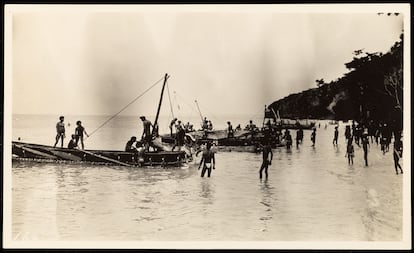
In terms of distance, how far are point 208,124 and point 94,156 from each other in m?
0.69

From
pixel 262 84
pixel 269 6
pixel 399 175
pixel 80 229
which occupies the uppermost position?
pixel 269 6

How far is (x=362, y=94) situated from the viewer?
3676 mm

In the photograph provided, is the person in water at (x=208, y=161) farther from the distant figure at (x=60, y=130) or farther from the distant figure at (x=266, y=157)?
the distant figure at (x=60, y=130)

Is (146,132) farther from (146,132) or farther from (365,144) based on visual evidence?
(365,144)

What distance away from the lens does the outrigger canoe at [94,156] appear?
3.59 metres

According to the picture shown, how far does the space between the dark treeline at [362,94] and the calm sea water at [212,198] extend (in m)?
0.17

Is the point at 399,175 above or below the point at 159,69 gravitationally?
below

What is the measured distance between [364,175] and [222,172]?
81 cm

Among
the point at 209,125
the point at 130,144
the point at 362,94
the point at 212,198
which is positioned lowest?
the point at 212,198

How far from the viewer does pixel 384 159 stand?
3.60 metres

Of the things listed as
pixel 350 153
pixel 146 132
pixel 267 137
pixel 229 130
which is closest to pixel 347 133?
pixel 350 153

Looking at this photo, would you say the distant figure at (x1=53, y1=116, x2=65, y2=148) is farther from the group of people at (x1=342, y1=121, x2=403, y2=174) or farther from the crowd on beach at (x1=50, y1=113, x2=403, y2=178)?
the group of people at (x1=342, y1=121, x2=403, y2=174)

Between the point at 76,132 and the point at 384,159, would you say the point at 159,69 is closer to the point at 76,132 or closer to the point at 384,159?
the point at 76,132

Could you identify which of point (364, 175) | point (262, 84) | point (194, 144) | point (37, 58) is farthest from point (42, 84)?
point (364, 175)
